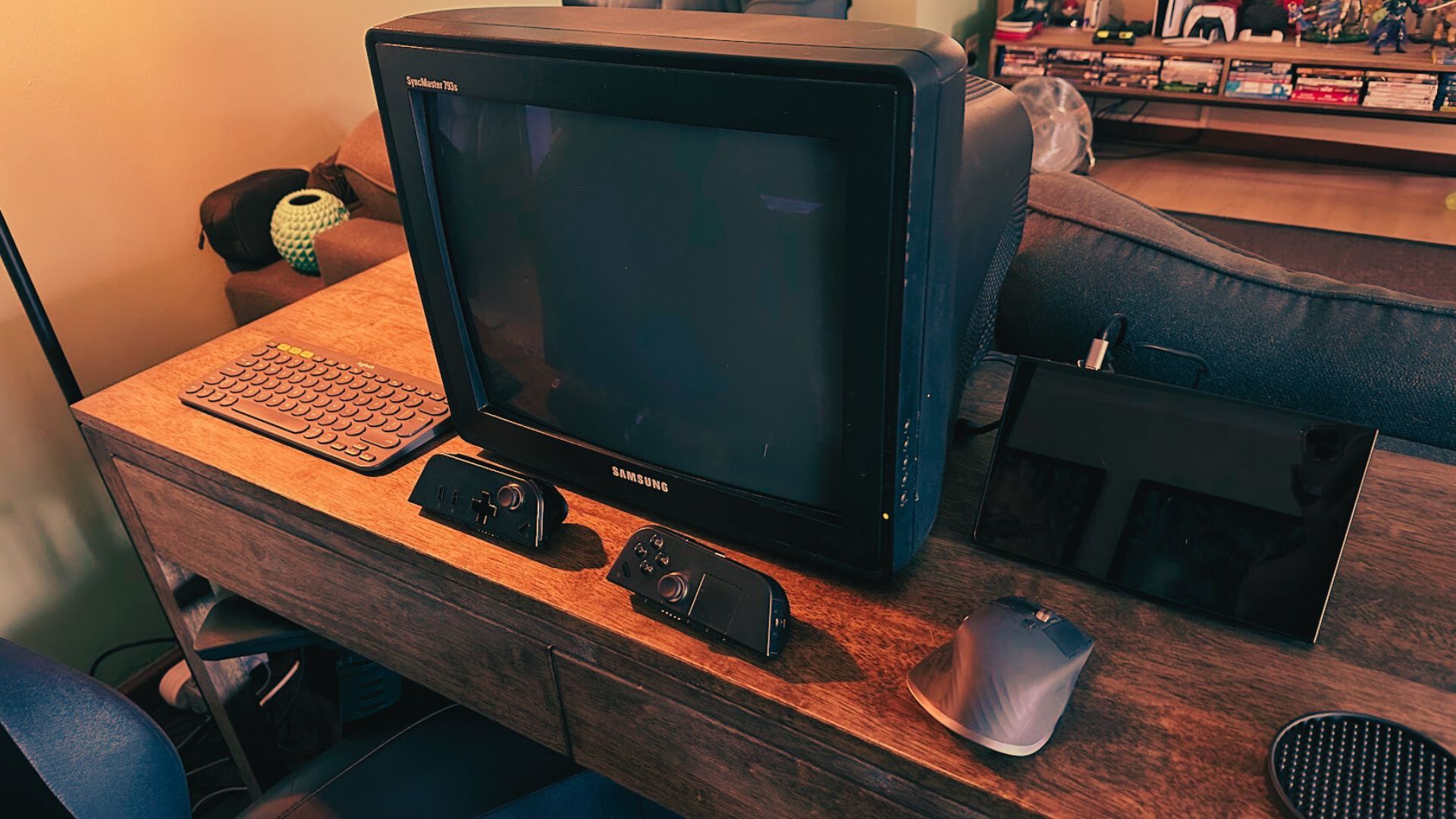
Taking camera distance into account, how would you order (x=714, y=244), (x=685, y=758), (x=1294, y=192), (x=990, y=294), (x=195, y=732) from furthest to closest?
1. (x=1294, y=192)
2. (x=195, y=732)
3. (x=990, y=294)
4. (x=685, y=758)
5. (x=714, y=244)

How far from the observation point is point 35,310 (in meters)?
1.22

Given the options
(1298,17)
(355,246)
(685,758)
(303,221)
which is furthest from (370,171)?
(1298,17)

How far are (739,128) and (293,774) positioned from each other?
2.63 ft

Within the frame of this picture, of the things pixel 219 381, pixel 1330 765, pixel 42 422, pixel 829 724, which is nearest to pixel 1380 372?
pixel 1330 765

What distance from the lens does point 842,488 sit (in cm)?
72

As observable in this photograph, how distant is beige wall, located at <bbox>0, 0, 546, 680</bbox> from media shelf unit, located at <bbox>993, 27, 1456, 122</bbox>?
3.09m

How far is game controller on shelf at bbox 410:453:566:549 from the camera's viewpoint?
32.2 inches

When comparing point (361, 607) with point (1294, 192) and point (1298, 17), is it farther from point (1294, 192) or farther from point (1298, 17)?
point (1298, 17)

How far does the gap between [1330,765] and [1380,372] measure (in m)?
0.48

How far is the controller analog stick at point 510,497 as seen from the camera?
32.3 inches

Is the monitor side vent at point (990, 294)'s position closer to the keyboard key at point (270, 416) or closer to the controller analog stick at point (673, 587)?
the controller analog stick at point (673, 587)

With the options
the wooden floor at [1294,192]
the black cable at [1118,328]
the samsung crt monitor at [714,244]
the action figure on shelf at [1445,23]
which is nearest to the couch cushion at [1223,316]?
the black cable at [1118,328]

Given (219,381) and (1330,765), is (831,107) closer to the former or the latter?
(1330,765)

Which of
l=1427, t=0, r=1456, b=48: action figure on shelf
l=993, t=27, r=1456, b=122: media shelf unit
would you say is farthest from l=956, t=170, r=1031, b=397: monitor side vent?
l=1427, t=0, r=1456, b=48: action figure on shelf
